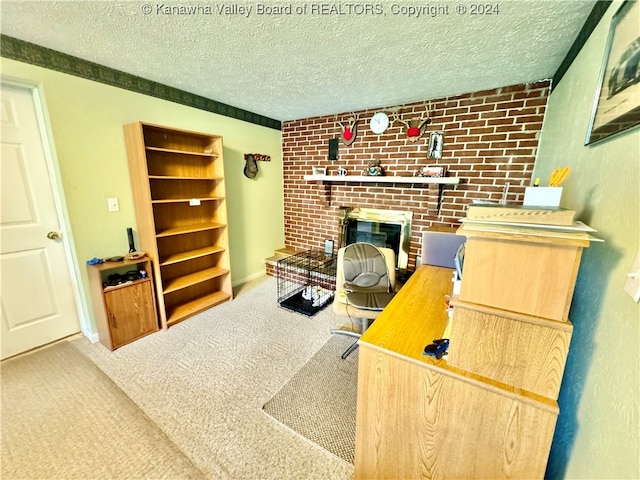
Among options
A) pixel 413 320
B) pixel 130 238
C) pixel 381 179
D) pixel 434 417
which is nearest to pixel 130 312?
pixel 130 238

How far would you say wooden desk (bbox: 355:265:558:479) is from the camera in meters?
0.83

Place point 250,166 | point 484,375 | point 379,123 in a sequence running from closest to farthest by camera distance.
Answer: point 484,375
point 379,123
point 250,166

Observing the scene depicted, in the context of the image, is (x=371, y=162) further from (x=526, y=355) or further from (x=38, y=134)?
(x=38, y=134)

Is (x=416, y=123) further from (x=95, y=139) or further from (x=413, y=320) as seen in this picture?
(x=95, y=139)

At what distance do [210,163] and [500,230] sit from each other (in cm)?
282

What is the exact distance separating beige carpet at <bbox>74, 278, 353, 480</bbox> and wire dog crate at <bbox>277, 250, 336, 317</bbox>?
18 cm

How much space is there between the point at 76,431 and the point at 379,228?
9.65 ft

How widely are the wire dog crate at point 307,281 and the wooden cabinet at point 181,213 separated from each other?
0.78 m

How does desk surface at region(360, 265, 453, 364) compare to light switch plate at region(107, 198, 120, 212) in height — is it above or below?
below

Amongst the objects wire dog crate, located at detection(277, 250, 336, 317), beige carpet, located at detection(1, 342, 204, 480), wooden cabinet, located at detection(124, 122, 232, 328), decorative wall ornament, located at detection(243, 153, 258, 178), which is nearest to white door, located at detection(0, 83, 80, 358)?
beige carpet, located at detection(1, 342, 204, 480)

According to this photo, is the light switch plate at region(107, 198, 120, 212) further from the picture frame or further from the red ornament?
the picture frame

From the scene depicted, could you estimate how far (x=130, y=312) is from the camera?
222 cm

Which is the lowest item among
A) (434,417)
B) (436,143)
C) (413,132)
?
(434,417)

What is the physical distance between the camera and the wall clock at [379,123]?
279 cm
